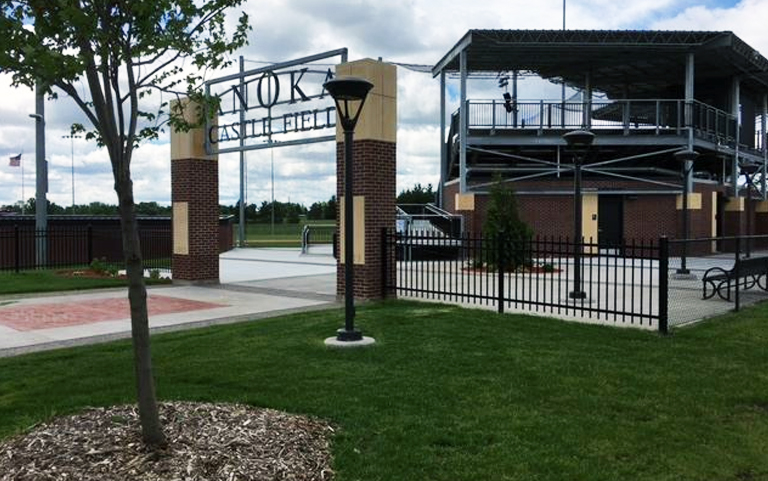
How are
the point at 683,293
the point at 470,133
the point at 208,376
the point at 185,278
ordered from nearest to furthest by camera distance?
1. the point at 208,376
2. the point at 683,293
3. the point at 185,278
4. the point at 470,133

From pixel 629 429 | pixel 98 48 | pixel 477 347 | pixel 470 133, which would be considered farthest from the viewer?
pixel 470 133

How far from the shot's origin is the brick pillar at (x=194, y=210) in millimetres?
15898

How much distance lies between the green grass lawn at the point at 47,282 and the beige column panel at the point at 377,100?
22.8 ft

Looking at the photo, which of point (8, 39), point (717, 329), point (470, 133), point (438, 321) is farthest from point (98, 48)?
point (470, 133)

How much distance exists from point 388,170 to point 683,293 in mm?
6444

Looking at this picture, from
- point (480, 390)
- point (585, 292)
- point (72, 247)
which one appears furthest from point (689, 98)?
point (480, 390)

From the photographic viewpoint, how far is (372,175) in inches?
484

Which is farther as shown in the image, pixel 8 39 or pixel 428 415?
pixel 428 415

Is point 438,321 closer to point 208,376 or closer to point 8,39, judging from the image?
point 208,376

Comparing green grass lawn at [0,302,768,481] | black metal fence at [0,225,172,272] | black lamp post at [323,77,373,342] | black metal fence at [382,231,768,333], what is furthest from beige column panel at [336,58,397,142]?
black metal fence at [0,225,172,272]

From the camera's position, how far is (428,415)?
5.27 metres

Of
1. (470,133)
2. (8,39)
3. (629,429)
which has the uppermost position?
(470,133)

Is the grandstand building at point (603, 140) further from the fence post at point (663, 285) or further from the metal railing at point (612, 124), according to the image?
the fence post at point (663, 285)

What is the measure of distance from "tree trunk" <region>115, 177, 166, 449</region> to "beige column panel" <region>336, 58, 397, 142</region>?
8368 mm
